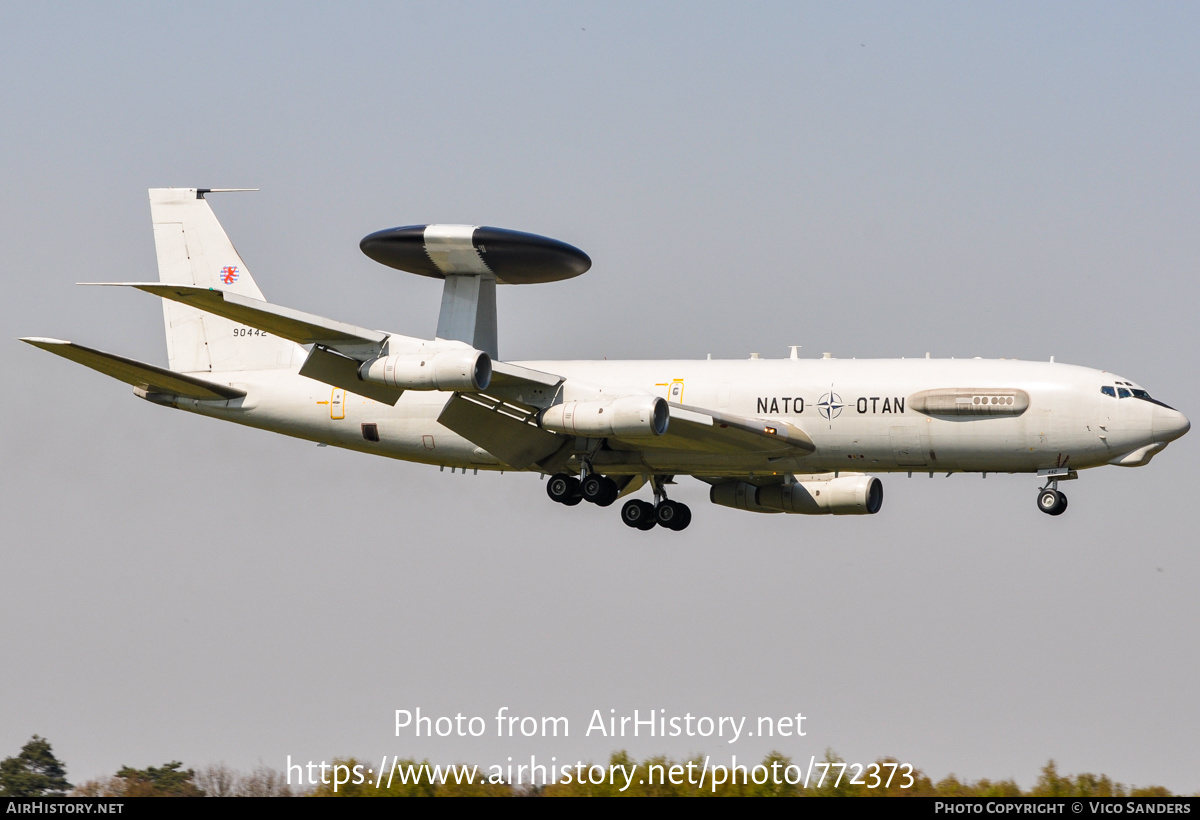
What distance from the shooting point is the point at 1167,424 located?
41.5 metres

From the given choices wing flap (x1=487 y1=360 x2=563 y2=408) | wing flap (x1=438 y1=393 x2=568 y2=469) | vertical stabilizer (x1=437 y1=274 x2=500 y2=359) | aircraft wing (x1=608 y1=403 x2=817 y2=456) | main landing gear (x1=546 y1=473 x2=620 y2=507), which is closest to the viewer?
aircraft wing (x1=608 y1=403 x2=817 y2=456)

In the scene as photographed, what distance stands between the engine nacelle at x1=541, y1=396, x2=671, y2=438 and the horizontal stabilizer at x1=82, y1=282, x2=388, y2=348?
16.9 ft

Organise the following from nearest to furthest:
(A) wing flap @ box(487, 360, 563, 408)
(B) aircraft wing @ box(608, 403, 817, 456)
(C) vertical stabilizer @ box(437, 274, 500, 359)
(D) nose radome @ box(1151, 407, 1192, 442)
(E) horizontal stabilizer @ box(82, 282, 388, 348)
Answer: (E) horizontal stabilizer @ box(82, 282, 388, 348) → (D) nose radome @ box(1151, 407, 1192, 442) → (B) aircraft wing @ box(608, 403, 817, 456) → (A) wing flap @ box(487, 360, 563, 408) → (C) vertical stabilizer @ box(437, 274, 500, 359)

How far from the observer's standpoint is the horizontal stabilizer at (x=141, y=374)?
4166cm

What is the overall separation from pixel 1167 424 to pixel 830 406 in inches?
337

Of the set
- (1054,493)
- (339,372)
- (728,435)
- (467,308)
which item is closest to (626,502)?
(728,435)

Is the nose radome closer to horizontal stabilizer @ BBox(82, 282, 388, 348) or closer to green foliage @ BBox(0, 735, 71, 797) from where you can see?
horizontal stabilizer @ BBox(82, 282, 388, 348)

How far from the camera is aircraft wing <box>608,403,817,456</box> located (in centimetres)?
4244

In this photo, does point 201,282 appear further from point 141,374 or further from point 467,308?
point 467,308

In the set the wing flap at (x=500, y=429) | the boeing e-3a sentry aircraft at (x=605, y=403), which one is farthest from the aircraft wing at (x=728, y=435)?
the wing flap at (x=500, y=429)

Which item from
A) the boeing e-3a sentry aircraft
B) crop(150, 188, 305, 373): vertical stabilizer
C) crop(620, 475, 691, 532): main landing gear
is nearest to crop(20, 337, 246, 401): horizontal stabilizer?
the boeing e-3a sentry aircraft

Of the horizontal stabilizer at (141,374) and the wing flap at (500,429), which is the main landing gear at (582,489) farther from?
the horizontal stabilizer at (141,374)
